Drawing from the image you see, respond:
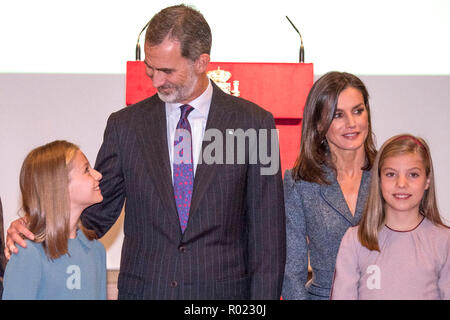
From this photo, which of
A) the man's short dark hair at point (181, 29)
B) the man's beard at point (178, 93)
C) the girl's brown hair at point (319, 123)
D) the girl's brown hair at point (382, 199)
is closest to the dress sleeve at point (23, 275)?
the man's beard at point (178, 93)

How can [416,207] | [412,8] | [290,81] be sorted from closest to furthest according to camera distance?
1. [416,207]
2. [290,81]
3. [412,8]

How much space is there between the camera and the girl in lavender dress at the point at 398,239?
2303mm

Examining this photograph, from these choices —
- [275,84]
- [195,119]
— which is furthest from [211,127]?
[275,84]

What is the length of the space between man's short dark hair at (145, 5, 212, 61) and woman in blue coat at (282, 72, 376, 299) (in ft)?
1.58

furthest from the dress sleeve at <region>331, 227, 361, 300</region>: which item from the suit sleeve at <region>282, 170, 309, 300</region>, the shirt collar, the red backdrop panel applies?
the red backdrop panel

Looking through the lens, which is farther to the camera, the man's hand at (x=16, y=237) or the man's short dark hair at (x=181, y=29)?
the man's short dark hair at (x=181, y=29)

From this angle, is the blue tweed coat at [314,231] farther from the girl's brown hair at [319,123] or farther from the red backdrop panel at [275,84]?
the red backdrop panel at [275,84]

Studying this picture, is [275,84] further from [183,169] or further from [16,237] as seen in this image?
[16,237]

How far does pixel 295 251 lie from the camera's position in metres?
2.46

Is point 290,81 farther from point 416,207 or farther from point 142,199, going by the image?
point 142,199

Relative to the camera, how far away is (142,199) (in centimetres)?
229

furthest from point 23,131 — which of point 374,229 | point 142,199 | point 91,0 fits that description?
A: point 374,229

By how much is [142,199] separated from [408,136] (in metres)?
1.03

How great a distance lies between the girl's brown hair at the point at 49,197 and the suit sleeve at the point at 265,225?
2.01 feet
